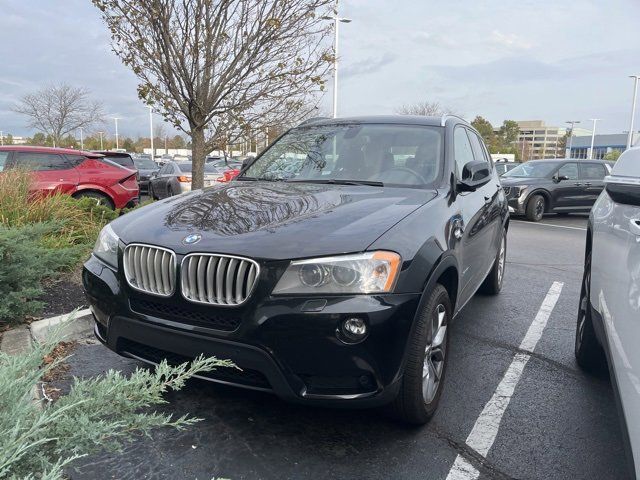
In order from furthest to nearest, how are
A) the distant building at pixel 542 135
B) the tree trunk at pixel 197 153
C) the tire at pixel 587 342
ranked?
the distant building at pixel 542 135 < the tree trunk at pixel 197 153 < the tire at pixel 587 342

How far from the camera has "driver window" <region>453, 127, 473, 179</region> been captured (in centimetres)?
387

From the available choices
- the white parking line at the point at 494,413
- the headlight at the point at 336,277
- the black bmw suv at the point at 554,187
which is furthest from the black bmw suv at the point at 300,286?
the black bmw suv at the point at 554,187

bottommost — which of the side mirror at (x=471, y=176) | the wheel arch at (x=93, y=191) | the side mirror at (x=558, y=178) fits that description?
the wheel arch at (x=93, y=191)

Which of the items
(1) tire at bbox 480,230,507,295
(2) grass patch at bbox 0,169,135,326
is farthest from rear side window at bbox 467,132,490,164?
(2) grass patch at bbox 0,169,135,326

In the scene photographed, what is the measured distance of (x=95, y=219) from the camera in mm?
6840

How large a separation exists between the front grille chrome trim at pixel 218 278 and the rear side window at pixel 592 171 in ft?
45.0

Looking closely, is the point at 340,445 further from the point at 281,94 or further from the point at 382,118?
the point at 281,94

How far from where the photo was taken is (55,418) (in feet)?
4.51

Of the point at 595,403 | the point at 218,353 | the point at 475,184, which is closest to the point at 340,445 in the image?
the point at 218,353

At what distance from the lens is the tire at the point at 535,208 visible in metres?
13.4

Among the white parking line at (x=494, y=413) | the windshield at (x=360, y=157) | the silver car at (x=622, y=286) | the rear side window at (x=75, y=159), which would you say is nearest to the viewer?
the silver car at (x=622, y=286)

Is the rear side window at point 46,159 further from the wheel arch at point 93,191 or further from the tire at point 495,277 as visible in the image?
the tire at point 495,277

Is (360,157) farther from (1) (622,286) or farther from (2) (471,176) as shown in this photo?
(1) (622,286)

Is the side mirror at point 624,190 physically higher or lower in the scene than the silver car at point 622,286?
higher
